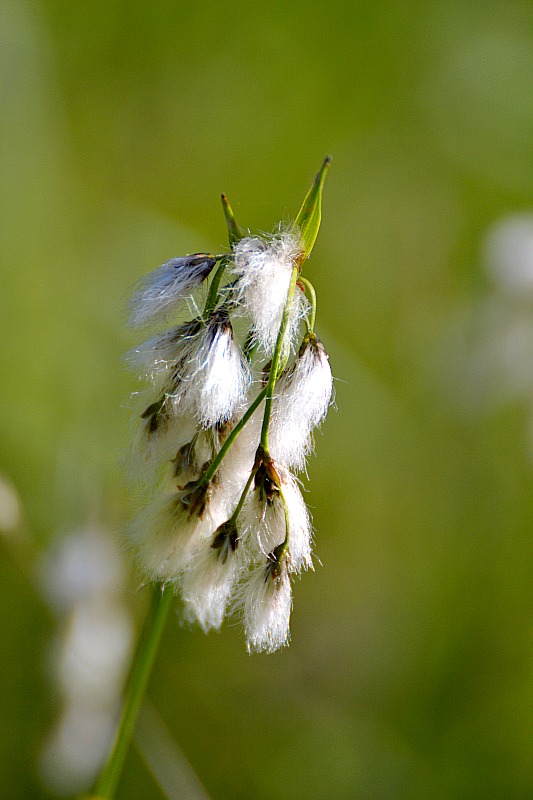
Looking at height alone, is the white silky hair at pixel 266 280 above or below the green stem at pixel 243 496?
above

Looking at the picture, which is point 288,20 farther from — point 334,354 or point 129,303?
point 129,303

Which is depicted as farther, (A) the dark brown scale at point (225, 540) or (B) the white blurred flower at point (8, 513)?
(B) the white blurred flower at point (8, 513)

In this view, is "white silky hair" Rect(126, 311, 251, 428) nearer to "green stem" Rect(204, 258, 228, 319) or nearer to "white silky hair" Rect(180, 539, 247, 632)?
"green stem" Rect(204, 258, 228, 319)

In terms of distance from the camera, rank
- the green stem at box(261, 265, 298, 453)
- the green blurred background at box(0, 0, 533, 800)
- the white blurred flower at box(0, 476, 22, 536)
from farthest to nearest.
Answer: the green blurred background at box(0, 0, 533, 800)
the white blurred flower at box(0, 476, 22, 536)
the green stem at box(261, 265, 298, 453)

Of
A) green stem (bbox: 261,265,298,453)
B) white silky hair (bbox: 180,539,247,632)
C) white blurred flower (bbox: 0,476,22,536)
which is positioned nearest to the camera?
green stem (bbox: 261,265,298,453)

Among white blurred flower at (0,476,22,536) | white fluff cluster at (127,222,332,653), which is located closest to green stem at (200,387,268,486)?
white fluff cluster at (127,222,332,653)

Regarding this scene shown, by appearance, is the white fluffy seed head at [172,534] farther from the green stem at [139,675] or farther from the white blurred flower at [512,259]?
the white blurred flower at [512,259]

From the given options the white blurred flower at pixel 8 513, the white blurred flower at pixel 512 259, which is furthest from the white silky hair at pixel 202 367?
the white blurred flower at pixel 512 259

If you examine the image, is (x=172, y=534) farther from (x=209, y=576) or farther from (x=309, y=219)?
(x=309, y=219)

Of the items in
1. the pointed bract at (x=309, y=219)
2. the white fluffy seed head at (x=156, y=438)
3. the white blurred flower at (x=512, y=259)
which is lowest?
the white fluffy seed head at (x=156, y=438)
